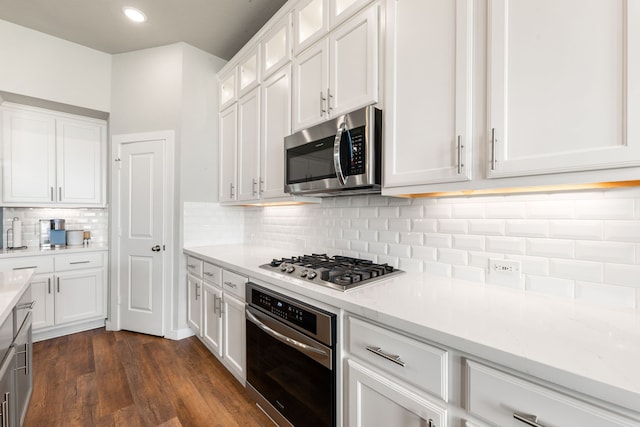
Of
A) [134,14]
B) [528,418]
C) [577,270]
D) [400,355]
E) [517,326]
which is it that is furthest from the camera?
[134,14]

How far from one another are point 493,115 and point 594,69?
28cm

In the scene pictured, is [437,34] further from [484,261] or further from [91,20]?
[91,20]

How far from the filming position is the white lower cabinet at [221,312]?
A: 1.96 meters

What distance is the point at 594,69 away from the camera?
876 millimetres

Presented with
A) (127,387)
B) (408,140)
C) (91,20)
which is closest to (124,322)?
(127,387)

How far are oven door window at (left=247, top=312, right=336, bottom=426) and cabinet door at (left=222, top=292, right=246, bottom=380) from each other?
14 cm

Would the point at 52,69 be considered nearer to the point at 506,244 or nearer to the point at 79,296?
the point at 79,296

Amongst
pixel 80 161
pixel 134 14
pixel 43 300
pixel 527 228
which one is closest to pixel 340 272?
pixel 527 228

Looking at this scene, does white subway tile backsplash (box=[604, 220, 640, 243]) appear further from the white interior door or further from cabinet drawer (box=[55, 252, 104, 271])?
cabinet drawer (box=[55, 252, 104, 271])

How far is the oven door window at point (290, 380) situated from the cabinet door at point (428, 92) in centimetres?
96

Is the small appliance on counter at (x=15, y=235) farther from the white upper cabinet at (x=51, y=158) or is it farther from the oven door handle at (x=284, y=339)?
the oven door handle at (x=284, y=339)

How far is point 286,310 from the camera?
148 centimetres

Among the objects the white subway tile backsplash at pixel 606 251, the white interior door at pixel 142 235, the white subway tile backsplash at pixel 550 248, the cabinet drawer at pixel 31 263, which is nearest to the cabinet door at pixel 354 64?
the white subway tile backsplash at pixel 550 248

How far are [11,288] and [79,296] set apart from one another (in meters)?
1.89
